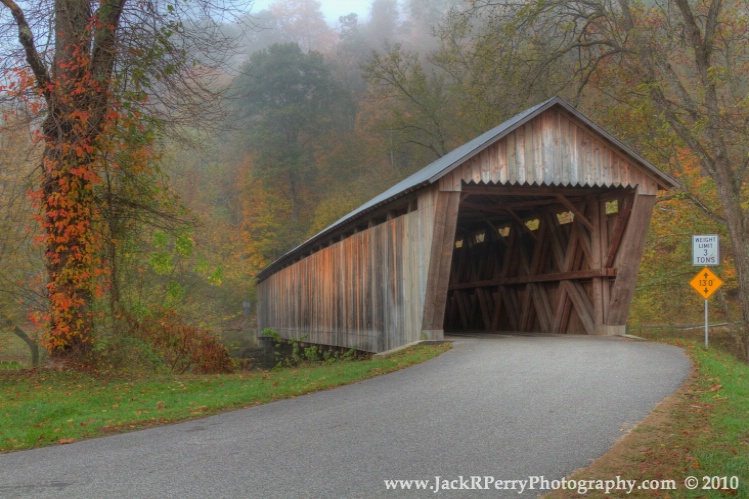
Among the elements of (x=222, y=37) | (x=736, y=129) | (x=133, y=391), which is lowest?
(x=133, y=391)

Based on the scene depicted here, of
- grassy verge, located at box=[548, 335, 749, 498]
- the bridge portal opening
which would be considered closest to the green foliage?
the bridge portal opening

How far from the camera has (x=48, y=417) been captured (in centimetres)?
715

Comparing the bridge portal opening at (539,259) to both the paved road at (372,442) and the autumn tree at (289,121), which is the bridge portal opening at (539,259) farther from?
the autumn tree at (289,121)

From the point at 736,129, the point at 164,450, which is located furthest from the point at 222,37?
the point at 736,129

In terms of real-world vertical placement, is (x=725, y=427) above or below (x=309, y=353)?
above

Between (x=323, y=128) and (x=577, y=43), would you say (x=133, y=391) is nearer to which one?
(x=577, y=43)

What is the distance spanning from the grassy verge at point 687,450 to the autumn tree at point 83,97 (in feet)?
27.9

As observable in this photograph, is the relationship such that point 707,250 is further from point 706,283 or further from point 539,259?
point 539,259

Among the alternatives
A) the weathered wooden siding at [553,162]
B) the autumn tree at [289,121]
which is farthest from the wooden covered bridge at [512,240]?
the autumn tree at [289,121]

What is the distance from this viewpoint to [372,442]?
521cm

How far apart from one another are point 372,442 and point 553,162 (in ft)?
30.2

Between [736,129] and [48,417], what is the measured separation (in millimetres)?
12830

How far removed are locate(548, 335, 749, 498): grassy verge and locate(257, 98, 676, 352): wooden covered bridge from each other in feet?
21.2

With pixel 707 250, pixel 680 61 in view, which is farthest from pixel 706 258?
pixel 680 61
